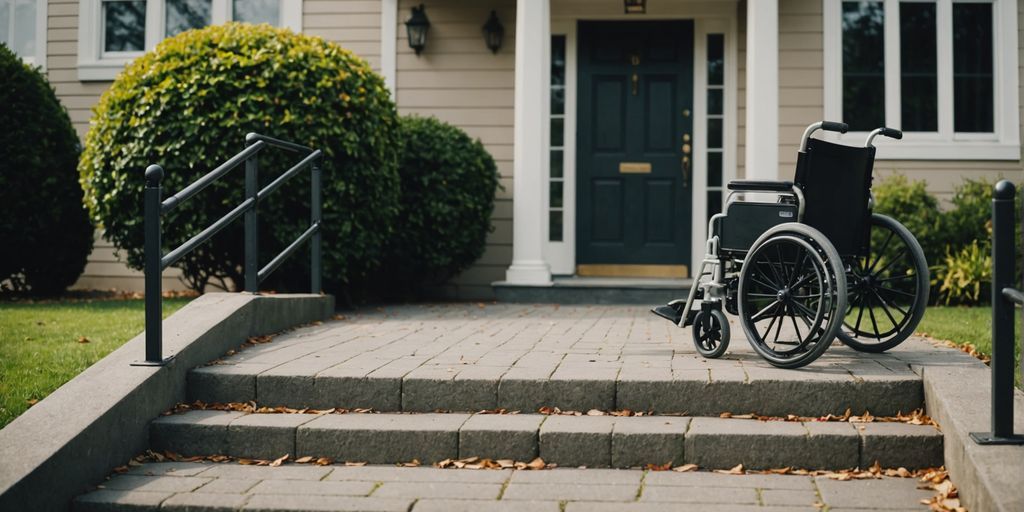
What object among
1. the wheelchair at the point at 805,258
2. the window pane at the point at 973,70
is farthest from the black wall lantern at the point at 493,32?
the wheelchair at the point at 805,258

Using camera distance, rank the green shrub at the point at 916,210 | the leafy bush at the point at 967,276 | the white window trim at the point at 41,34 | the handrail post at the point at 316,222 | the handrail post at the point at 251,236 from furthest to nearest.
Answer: the white window trim at the point at 41,34, the green shrub at the point at 916,210, the leafy bush at the point at 967,276, the handrail post at the point at 316,222, the handrail post at the point at 251,236

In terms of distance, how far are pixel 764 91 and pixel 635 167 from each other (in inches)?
59.9

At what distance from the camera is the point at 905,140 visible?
842cm

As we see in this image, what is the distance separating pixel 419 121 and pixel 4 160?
359cm

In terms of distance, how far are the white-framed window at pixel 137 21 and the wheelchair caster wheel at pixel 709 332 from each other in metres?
6.30

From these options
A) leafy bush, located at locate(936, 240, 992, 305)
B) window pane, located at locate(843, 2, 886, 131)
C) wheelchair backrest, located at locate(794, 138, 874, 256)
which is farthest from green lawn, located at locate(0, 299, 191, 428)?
window pane, located at locate(843, 2, 886, 131)

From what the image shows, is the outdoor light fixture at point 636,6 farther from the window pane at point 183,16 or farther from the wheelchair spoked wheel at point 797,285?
the wheelchair spoked wheel at point 797,285

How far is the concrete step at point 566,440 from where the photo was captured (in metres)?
3.33

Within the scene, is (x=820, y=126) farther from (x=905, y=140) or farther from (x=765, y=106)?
(x=905, y=140)

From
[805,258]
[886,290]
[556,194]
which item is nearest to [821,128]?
[805,258]

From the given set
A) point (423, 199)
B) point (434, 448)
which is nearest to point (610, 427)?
point (434, 448)

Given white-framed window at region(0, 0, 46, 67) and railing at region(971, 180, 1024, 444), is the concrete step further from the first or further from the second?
white-framed window at region(0, 0, 46, 67)

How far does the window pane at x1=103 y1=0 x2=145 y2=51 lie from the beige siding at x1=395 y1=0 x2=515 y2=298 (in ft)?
9.76

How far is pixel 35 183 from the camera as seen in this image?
7902 millimetres
